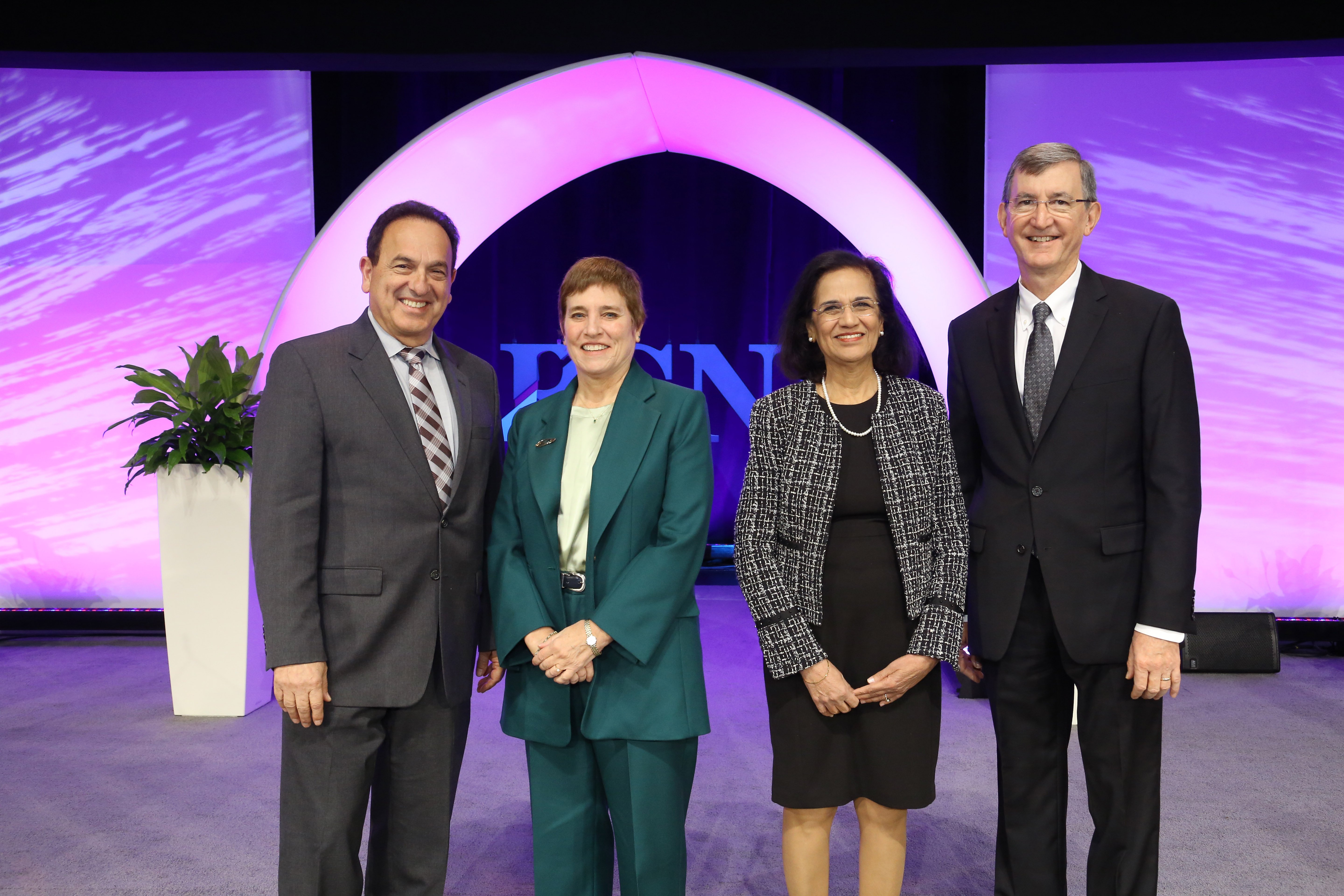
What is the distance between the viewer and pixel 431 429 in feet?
6.44

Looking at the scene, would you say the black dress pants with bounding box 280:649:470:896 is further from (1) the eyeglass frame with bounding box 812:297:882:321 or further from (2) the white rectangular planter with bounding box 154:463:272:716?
(2) the white rectangular planter with bounding box 154:463:272:716

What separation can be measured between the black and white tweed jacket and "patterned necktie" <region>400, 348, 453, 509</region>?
0.62m

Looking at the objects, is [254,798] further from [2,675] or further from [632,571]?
[2,675]

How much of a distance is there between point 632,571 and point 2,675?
15.5 feet

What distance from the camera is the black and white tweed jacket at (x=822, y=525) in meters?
1.93

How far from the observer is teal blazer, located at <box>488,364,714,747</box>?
6.09ft

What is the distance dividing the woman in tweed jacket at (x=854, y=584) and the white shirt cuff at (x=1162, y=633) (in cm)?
35

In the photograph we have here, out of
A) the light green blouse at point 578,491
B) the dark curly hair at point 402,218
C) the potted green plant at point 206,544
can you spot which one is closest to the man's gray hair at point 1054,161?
the light green blouse at point 578,491

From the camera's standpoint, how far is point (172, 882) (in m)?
2.57

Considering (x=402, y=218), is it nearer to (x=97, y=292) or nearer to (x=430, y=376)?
(x=430, y=376)

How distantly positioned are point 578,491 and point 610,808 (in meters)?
0.68

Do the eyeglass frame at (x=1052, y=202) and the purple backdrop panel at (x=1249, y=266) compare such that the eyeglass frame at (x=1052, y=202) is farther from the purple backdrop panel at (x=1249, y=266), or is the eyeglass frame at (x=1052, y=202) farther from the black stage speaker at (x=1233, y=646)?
the purple backdrop panel at (x=1249, y=266)

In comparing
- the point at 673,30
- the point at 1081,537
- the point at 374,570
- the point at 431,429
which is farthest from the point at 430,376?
the point at 673,30

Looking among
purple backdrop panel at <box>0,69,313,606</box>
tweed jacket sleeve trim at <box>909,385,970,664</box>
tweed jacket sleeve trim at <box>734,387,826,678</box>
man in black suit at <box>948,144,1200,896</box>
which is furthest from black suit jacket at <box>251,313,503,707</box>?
purple backdrop panel at <box>0,69,313,606</box>
